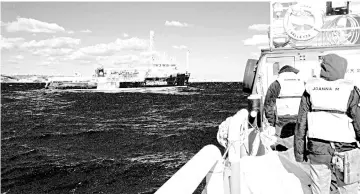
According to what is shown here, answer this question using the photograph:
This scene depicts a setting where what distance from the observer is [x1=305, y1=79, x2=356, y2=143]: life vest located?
309 centimetres

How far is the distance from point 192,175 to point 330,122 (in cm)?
186

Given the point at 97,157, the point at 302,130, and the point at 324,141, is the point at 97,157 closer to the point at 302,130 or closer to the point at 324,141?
the point at 302,130

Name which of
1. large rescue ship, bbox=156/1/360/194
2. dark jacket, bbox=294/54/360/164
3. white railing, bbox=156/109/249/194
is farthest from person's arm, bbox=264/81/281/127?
white railing, bbox=156/109/249/194

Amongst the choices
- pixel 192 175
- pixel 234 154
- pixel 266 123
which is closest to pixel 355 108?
pixel 234 154

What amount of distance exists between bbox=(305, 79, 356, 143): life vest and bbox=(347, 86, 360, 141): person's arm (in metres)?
0.03

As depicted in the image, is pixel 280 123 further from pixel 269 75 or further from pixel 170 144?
pixel 170 144

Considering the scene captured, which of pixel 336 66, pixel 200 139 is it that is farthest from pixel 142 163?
pixel 336 66

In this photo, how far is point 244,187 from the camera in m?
3.40

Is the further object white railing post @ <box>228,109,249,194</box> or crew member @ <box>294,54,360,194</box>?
crew member @ <box>294,54,360,194</box>

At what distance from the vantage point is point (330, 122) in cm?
315

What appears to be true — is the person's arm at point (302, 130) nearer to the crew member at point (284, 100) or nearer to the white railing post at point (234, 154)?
the white railing post at point (234, 154)

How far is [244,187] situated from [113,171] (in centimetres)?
885

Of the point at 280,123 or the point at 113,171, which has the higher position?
the point at 280,123

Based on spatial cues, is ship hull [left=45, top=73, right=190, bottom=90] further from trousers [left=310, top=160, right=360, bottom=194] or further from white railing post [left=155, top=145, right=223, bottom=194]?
white railing post [left=155, top=145, right=223, bottom=194]
